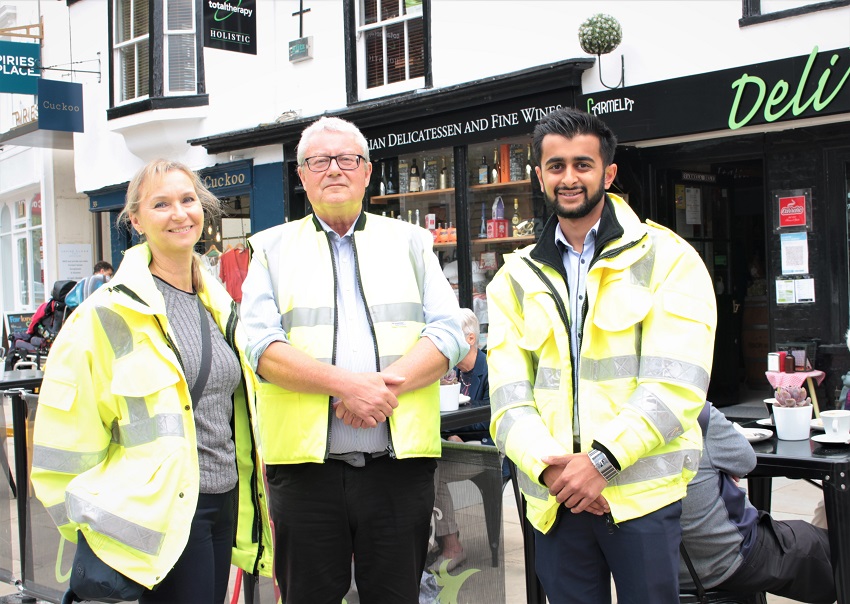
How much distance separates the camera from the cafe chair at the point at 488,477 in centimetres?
361

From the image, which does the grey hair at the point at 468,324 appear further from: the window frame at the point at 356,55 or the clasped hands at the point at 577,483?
the window frame at the point at 356,55

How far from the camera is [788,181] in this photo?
7352 mm

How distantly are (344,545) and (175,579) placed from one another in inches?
21.5

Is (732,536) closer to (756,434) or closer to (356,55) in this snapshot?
(756,434)

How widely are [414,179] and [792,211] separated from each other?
444 cm

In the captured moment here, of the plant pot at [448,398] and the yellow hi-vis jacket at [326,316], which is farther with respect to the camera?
the plant pot at [448,398]

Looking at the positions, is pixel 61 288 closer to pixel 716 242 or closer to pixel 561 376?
pixel 716 242

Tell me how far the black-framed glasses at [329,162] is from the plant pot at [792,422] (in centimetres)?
207

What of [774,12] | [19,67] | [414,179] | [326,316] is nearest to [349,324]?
[326,316]

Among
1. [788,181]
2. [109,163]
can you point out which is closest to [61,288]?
[109,163]

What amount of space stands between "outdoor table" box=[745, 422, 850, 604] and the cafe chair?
1009 millimetres

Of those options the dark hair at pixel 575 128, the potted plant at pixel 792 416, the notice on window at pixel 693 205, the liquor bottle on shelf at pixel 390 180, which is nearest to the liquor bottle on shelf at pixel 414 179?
the liquor bottle on shelf at pixel 390 180

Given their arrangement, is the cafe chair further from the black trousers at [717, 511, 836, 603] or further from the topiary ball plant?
the topiary ball plant

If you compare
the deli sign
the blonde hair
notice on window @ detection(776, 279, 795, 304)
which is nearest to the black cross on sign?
the deli sign
